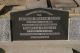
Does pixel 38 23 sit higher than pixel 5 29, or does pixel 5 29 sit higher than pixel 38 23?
pixel 38 23

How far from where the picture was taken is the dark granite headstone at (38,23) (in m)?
5.63

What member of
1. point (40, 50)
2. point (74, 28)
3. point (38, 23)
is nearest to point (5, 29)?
point (38, 23)

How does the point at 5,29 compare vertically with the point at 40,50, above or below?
above

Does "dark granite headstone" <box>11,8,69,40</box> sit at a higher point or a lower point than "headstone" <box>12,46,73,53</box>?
higher

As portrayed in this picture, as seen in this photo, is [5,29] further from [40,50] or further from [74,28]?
[74,28]

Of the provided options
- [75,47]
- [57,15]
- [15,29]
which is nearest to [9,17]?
[15,29]

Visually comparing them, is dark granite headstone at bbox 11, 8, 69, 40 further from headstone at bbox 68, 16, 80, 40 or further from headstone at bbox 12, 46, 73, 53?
headstone at bbox 12, 46, 73, 53

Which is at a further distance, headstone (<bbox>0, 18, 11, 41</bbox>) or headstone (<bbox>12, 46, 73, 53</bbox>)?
headstone (<bbox>12, 46, 73, 53</bbox>)

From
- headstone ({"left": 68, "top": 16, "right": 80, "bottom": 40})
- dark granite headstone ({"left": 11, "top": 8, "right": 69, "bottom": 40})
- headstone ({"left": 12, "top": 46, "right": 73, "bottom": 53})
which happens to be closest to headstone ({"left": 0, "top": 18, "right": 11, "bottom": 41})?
dark granite headstone ({"left": 11, "top": 8, "right": 69, "bottom": 40})

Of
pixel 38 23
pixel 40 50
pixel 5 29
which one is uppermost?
pixel 38 23

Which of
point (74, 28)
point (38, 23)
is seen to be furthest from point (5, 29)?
point (74, 28)

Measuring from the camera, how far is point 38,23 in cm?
563

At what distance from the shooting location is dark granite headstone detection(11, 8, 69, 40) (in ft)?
18.5

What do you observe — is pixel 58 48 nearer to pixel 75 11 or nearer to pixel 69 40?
pixel 69 40
